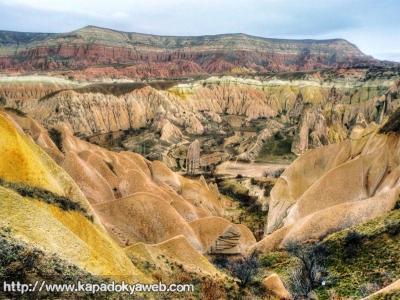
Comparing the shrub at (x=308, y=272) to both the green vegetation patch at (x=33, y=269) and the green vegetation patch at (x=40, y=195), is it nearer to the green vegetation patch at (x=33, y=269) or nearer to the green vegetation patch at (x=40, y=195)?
the green vegetation patch at (x=33, y=269)

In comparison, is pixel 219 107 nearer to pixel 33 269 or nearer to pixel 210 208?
pixel 210 208

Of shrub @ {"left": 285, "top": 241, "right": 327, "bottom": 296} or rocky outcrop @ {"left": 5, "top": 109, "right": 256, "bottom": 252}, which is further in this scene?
rocky outcrop @ {"left": 5, "top": 109, "right": 256, "bottom": 252}

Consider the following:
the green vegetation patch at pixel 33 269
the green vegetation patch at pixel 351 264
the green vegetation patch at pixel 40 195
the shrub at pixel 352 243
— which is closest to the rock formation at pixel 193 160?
the green vegetation patch at pixel 351 264

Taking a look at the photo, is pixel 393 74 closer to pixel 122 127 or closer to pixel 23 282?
pixel 122 127

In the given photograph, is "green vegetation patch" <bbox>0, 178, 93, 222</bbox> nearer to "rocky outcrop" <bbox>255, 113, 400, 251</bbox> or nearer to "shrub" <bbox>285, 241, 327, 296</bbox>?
"shrub" <bbox>285, 241, 327, 296</bbox>

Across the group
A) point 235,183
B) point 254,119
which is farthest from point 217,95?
point 235,183

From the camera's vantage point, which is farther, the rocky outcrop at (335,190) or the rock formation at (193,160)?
the rock formation at (193,160)

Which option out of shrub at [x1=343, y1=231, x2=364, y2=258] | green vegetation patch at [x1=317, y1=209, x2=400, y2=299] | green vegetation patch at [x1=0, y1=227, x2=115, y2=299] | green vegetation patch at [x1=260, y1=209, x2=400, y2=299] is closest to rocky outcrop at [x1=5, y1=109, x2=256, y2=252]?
green vegetation patch at [x1=260, y1=209, x2=400, y2=299]

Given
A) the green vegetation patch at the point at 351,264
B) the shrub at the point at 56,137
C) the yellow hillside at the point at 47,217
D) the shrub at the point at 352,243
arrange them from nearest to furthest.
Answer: the yellow hillside at the point at 47,217 → the green vegetation patch at the point at 351,264 → the shrub at the point at 352,243 → the shrub at the point at 56,137

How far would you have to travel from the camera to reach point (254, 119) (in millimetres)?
165250

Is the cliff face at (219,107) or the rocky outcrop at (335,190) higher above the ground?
the rocky outcrop at (335,190)

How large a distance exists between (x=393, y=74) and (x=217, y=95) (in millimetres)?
54756

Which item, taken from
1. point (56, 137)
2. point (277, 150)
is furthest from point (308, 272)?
point (277, 150)

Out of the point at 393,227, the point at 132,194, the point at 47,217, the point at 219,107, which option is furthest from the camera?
the point at 219,107
